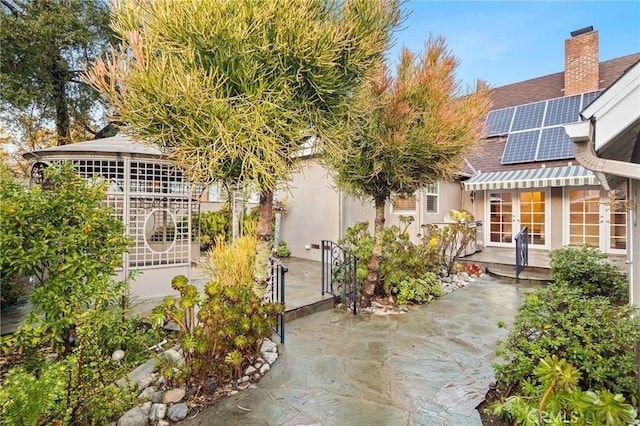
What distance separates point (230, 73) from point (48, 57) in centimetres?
1747

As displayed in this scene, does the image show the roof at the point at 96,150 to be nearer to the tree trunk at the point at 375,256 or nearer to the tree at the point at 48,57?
the tree trunk at the point at 375,256

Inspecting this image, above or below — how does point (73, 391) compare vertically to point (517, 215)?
below

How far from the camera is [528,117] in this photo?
17297 millimetres

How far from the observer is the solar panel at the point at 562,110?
1537 centimetres

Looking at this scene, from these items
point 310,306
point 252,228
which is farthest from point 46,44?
point 310,306

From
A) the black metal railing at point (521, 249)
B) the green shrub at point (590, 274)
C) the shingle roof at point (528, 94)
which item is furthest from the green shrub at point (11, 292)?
the shingle roof at point (528, 94)

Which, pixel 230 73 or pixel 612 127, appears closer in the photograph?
pixel 612 127

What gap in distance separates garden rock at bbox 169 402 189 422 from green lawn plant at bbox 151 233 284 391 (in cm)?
31

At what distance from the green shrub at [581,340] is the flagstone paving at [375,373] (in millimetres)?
824

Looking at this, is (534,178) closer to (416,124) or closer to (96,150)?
(416,124)

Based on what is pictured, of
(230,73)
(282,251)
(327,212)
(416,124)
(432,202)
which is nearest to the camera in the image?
(230,73)

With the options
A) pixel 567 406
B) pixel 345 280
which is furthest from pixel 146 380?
pixel 345 280

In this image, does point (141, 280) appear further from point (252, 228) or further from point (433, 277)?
point (433, 277)

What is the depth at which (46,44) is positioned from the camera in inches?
610
